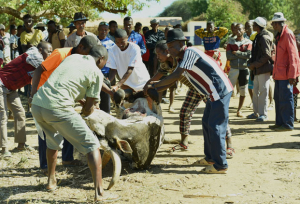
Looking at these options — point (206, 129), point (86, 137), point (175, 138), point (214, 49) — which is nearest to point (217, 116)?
point (206, 129)

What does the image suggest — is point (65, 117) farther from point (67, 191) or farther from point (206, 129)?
point (206, 129)

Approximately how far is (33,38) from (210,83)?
6369mm

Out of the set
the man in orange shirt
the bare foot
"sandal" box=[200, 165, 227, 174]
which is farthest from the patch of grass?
"sandal" box=[200, 165, 227, 174]

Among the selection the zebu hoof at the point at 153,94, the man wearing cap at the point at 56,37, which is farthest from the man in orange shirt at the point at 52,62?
the man wearing cap at the point at 56,37

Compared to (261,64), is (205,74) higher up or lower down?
higher up

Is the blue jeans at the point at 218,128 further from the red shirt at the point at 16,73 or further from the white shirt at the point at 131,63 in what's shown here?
the red shirt at the point at 16,73

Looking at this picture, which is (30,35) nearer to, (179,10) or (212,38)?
(212,38)

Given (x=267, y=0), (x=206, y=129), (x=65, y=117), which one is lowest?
(x=206, y=129)

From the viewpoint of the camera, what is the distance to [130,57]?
689 cm

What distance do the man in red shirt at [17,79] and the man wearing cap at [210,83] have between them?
1805mm

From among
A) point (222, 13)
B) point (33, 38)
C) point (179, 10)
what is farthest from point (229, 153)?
point (179, 10)

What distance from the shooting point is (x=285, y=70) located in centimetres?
769

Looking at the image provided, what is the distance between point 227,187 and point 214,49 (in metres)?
6.35

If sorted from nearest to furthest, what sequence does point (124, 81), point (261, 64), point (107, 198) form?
point (107, 198), point (124, 81), point (261, 64)
